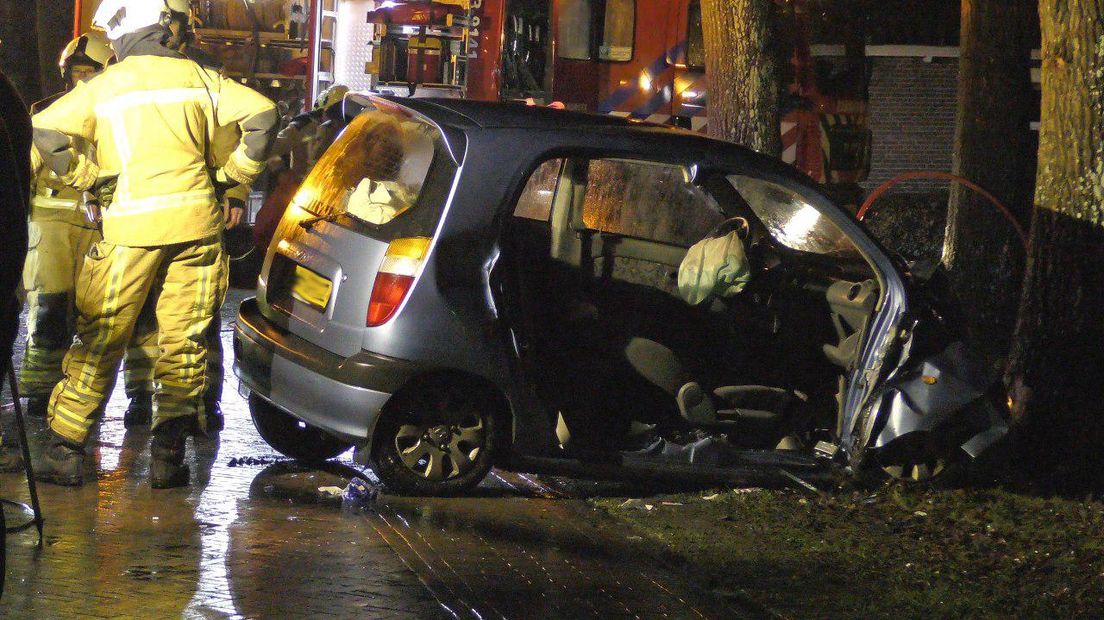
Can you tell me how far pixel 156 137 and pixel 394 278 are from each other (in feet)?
3.51

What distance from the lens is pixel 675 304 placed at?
6750 mm

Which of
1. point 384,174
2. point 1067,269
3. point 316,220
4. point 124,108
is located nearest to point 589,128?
point 384,174

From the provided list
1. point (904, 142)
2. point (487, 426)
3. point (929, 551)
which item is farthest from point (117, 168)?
point (904, 142)

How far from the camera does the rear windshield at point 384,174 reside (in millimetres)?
5820

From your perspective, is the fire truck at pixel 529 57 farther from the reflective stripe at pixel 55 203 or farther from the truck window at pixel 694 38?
the reflective stripe at pixel 55 203

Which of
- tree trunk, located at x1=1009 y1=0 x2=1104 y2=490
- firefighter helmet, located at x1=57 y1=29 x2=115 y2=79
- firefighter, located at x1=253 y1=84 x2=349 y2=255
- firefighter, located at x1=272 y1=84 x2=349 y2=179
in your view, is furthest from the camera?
firefighter, located at x1=272 y1=84 x2=349 y2=179

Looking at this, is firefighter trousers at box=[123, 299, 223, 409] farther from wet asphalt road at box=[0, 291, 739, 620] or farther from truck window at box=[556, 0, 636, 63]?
truck window at box=[556, 0, 636, 63]

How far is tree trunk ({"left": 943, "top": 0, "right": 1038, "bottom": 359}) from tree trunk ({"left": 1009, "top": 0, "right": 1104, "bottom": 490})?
4591 mm

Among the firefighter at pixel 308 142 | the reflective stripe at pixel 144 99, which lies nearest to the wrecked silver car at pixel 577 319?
the reflective stripe at pixel 144 99

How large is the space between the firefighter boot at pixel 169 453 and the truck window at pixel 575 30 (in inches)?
350

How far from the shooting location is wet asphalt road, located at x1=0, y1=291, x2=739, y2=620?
4.64 m

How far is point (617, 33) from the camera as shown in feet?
47.6

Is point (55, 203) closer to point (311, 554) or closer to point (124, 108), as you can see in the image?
point (124, 108)

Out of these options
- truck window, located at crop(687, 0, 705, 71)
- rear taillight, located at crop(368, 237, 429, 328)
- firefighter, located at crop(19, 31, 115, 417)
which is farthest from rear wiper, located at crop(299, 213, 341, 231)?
truck window, located at crop(687, 0, 705, 71)
